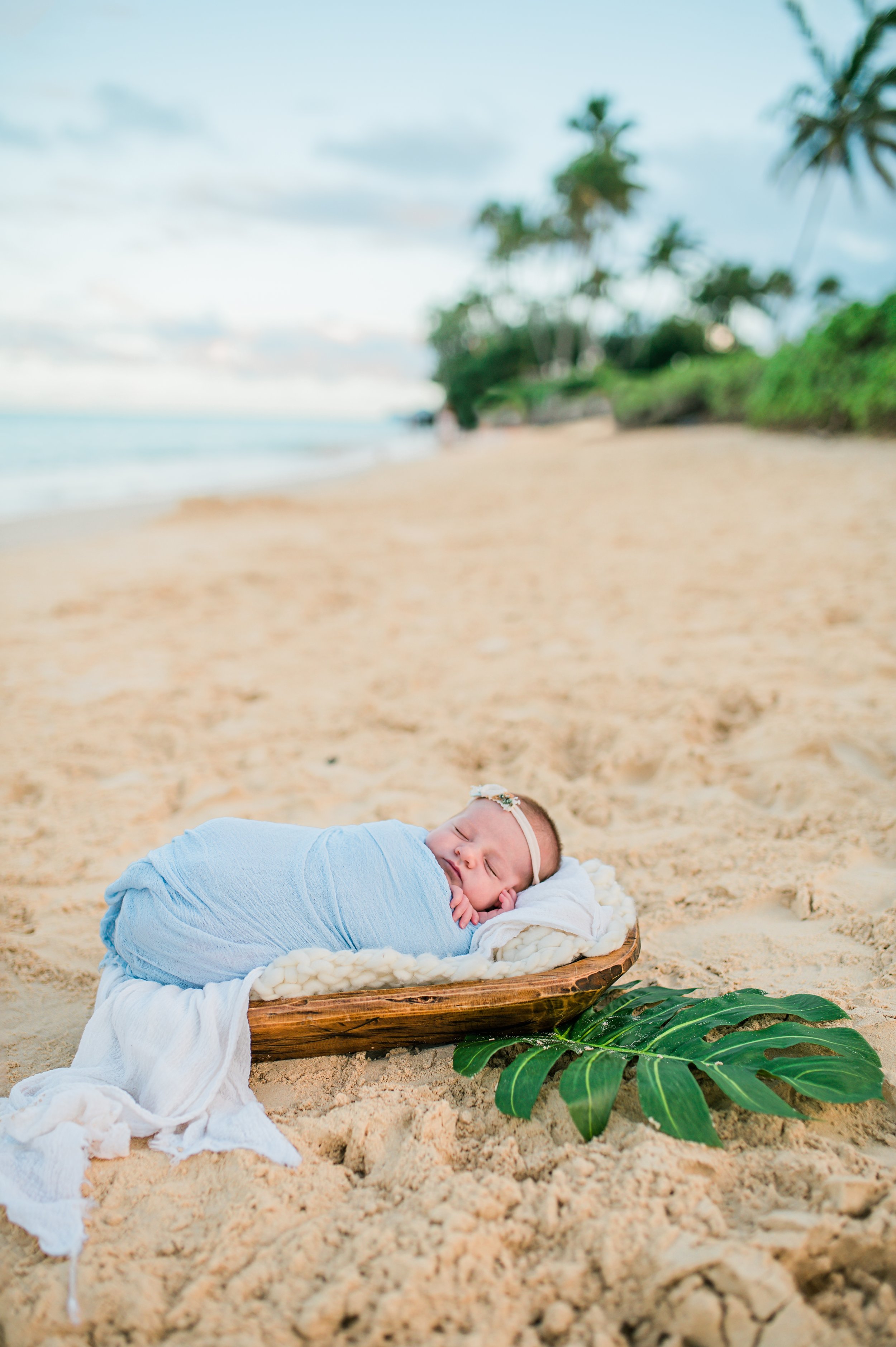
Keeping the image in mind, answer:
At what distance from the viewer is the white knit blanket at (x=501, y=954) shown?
1.82m

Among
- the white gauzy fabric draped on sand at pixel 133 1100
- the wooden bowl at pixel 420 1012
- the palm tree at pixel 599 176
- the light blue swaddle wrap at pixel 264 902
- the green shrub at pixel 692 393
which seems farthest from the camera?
the palm tree at pixel 599 176

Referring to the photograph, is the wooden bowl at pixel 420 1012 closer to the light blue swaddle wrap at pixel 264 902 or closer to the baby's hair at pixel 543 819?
the light blue swaddle wrap at pixel 264 902

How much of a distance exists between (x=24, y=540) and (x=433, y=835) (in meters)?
9.01

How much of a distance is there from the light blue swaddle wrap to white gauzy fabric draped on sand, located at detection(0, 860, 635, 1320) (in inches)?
2.6

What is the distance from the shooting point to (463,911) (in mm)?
2066

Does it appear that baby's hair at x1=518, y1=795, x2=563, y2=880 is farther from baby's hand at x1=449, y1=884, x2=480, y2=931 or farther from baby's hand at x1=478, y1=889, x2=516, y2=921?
baby's hand at x1=449, y1=884, x2=480, y2=931

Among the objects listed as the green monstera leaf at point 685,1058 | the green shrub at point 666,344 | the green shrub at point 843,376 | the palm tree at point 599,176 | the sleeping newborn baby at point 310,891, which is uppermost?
the palm tree at point 599,176

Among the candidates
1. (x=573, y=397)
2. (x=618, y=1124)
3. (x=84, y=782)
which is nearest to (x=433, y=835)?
(x=618, y=1124)

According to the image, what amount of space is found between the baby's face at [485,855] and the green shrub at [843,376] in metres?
10.3

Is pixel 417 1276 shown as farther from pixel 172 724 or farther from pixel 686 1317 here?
pixel 172 724

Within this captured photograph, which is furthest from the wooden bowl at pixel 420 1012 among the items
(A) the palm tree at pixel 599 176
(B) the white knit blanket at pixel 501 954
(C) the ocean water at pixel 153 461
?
(A) the palm tree at pixel 599 176

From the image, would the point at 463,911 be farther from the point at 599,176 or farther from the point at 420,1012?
the point at 599,176

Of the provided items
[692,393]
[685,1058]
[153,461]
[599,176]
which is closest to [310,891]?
[685,1058]

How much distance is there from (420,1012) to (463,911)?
0.35 metres
